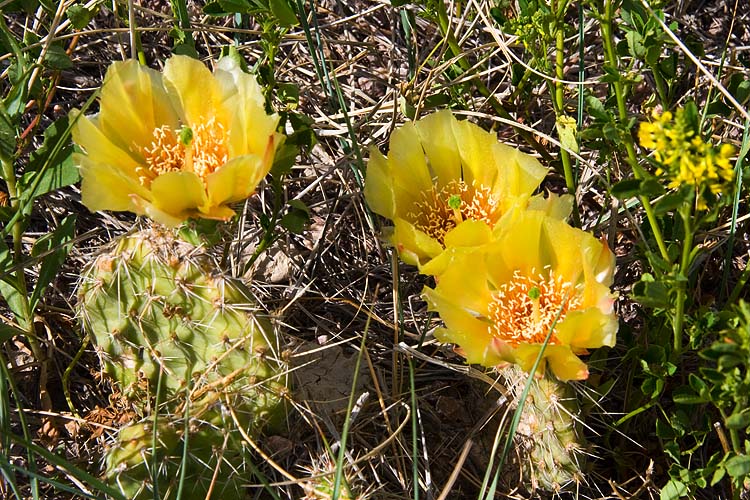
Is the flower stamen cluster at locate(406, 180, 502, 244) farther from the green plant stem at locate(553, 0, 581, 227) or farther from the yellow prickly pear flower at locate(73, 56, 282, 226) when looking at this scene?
the yellow prickly pear flower at locate(73, 56, 282, 226)

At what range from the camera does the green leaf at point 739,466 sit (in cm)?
140

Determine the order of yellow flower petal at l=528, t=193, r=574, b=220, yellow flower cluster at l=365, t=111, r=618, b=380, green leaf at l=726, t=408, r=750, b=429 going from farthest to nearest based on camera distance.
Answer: yellow flower petal at l=528, t=193, r=574, b=220
yellow flower cluster at l=365, t=111, r=618, b=380
green leaf at l=726, t=408, r=750, b=429

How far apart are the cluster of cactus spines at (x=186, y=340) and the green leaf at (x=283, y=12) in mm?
455

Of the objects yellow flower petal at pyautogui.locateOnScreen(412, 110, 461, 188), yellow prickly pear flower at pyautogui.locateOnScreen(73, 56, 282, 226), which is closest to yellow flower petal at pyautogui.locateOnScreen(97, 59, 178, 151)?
yellow prickly pear flower at pyautogui.locateOnScreen(73, 56, 282, 226)

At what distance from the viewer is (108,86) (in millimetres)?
Answer: 1521

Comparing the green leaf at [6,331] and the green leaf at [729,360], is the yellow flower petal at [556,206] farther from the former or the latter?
the green leaf at [6,331]

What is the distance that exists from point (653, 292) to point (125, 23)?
4.79ft

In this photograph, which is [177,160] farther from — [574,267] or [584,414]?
[584,414]

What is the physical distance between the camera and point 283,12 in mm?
1660

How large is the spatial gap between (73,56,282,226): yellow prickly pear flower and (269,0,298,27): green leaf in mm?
157

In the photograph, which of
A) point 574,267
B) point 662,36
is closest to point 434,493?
point 574,267

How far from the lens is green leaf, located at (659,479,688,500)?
5.15 ft

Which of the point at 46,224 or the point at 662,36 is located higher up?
the point at 662,36

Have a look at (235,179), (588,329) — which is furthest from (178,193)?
(588,329)
